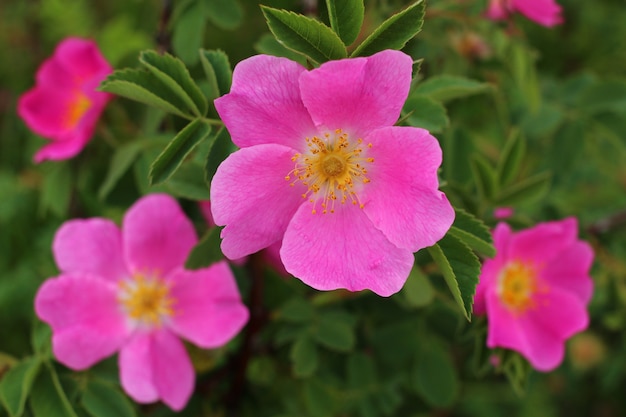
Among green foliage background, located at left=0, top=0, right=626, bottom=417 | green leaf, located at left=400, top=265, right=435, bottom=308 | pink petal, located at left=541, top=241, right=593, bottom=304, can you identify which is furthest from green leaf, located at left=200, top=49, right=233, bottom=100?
pink petal, located at left=541, top=241, right=593, bottom=304

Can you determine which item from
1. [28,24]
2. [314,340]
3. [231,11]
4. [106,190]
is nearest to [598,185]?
[314,340]

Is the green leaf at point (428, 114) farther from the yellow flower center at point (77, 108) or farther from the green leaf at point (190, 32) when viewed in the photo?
the yellow flower center at point (77, 108)

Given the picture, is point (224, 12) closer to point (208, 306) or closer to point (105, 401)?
point (208, 306)

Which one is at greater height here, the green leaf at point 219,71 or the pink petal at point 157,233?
the green leaf at point 219,71

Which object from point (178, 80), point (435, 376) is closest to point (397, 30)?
point (178, 80)

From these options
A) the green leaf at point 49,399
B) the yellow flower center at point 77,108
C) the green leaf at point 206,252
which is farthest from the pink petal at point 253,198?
the yellow flower center at point 77,108

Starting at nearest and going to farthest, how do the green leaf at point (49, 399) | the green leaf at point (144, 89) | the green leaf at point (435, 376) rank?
1. the green leaf at point (144, 89)
2. the green leaf at point (49, 399)
3. the green leaf at point (435, 376)

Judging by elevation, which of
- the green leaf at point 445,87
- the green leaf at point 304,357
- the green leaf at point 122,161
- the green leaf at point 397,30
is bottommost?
the green leaf at point 304,357
